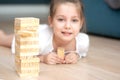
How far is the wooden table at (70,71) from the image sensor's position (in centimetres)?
121

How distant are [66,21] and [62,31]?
0.05 meters

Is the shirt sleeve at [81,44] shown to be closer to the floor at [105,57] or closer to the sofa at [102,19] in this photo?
the floor at [105,57]

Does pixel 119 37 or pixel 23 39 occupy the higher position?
pixel 23 39

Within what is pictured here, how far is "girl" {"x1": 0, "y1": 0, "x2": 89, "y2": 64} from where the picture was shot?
55.8 inches

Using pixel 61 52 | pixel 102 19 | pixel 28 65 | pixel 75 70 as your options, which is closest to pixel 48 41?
pixel 61 52

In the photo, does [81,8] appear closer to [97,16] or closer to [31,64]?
[31,64]

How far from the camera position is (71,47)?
1.58 meters

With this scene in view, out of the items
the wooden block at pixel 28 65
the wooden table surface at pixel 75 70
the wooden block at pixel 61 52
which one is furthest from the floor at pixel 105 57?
the wooden block at pixel 28 65

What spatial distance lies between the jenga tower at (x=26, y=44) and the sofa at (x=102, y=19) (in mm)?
1225

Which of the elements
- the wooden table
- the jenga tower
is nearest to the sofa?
the wooden table

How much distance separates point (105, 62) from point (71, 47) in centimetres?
19

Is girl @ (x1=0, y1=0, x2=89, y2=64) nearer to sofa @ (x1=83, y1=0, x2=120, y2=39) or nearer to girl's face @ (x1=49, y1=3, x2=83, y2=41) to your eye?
girl's face @ (x1=49, y1=3, x2=83, y2=41)

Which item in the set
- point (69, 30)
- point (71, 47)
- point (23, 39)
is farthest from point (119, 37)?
point (23, 39)

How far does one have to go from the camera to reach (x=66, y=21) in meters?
1.41
